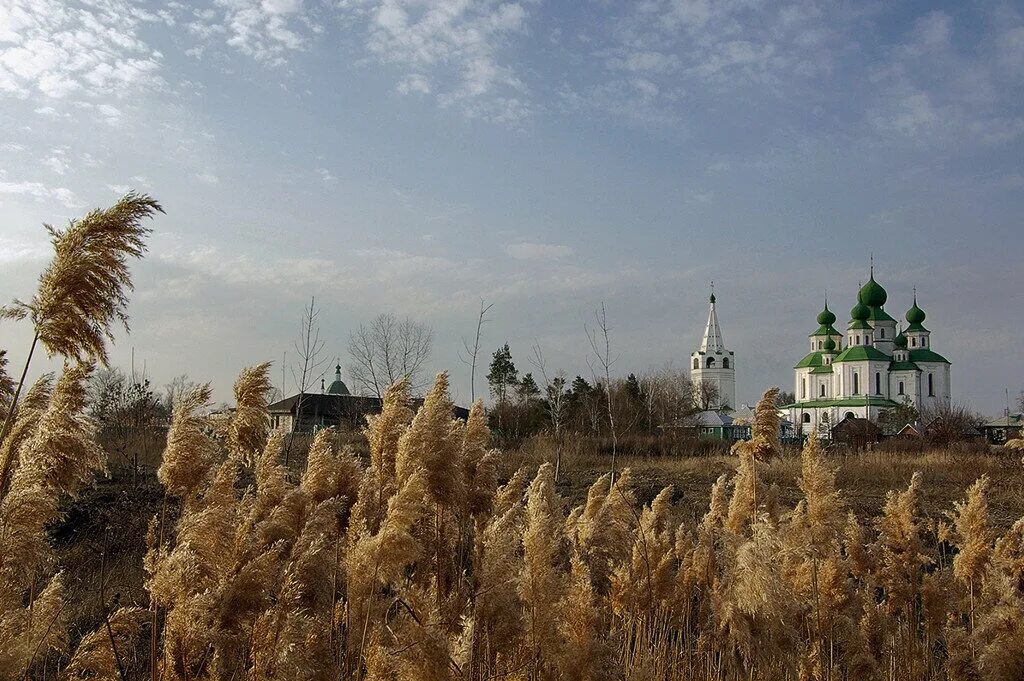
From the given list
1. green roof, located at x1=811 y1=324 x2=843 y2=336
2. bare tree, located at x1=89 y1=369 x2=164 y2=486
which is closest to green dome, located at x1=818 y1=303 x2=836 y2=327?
green roof, located at x1=811 y1=324 x2=843 y2=336

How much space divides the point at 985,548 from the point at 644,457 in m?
19.1

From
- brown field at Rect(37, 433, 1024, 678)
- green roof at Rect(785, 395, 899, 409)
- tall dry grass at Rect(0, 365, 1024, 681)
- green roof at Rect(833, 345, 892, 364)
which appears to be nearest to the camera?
tall dry grass at Rect(0, 365, 1024, 681)

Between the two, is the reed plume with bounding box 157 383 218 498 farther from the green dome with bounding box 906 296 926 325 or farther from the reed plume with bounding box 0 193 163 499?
the green dome with bounding box 906 296 926 325

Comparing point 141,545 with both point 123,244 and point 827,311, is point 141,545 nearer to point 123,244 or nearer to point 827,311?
point 123,244

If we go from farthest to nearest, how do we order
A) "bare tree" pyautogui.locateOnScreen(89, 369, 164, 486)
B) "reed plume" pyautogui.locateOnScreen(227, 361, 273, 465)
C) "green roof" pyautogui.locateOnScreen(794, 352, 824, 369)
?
1. "green roof" pyautogui.locateOnScreen(794, 352, 824, 369)
2. "bare tree" pyautogui.locateOnScreen(89, 369, 164, 486)
3. "reed plume" pyautogui.locateOnScreen(227, 361, 273, 465)

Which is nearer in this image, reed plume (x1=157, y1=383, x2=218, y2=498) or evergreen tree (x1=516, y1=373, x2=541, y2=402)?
reed plume (x1=157, y1=383, x2=218, y2=498)

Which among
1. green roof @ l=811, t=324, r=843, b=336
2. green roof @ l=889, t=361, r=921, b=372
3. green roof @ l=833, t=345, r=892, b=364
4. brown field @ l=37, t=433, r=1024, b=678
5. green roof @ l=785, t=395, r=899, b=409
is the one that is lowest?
brown field @ l=37, t=433, r=1024, b=678

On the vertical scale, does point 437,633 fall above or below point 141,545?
above

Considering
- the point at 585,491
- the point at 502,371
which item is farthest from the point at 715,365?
the point at 585,491

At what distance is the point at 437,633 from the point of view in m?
2.54

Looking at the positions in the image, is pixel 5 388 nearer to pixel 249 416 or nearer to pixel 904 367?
pixel 249 416

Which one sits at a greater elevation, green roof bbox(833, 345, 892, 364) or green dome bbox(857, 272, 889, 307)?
green dome bbox(857, 272, 889, 307)

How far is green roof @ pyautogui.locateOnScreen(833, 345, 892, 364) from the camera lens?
85.3 meters

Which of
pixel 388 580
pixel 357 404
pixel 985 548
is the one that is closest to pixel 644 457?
pixel 357 404
